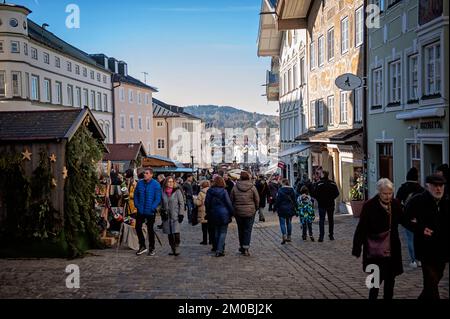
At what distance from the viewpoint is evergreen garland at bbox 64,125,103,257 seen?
912 cm

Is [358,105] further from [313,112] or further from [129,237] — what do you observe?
[129,237]

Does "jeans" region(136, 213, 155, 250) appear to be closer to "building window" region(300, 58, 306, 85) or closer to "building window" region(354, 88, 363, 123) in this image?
"building window" region(354, 88, 363, 123)

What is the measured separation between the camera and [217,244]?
32.4 ft

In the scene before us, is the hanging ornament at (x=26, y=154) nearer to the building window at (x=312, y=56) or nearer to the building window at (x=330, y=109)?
the building window at (x=330, y=109)

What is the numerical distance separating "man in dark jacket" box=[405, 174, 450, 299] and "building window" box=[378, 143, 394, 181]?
365 inches

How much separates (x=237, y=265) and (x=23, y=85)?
73.1 ft

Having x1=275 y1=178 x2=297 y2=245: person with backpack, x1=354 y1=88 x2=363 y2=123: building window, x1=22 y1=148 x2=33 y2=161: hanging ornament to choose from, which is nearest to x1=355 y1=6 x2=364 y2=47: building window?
x1=354 y1=88 x2=363 y2=123: building window

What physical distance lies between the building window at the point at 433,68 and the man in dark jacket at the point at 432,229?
3.35 metres

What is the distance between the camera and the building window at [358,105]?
18.5 metres

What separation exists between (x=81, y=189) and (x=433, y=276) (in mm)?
6147

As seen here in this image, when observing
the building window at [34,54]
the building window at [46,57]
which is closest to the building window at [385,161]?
the building window at [34,54]

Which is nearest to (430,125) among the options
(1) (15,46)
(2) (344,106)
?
(2) (344,106)

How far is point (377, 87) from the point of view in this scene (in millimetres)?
16250

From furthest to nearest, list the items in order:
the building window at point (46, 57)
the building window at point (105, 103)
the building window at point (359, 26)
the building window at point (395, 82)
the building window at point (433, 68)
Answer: the building window at point (105, 103) → the building window at point (46, 57) → the building window at point (359, 26) → the building window at point (395, 82) → the building window at point (433, 68)
